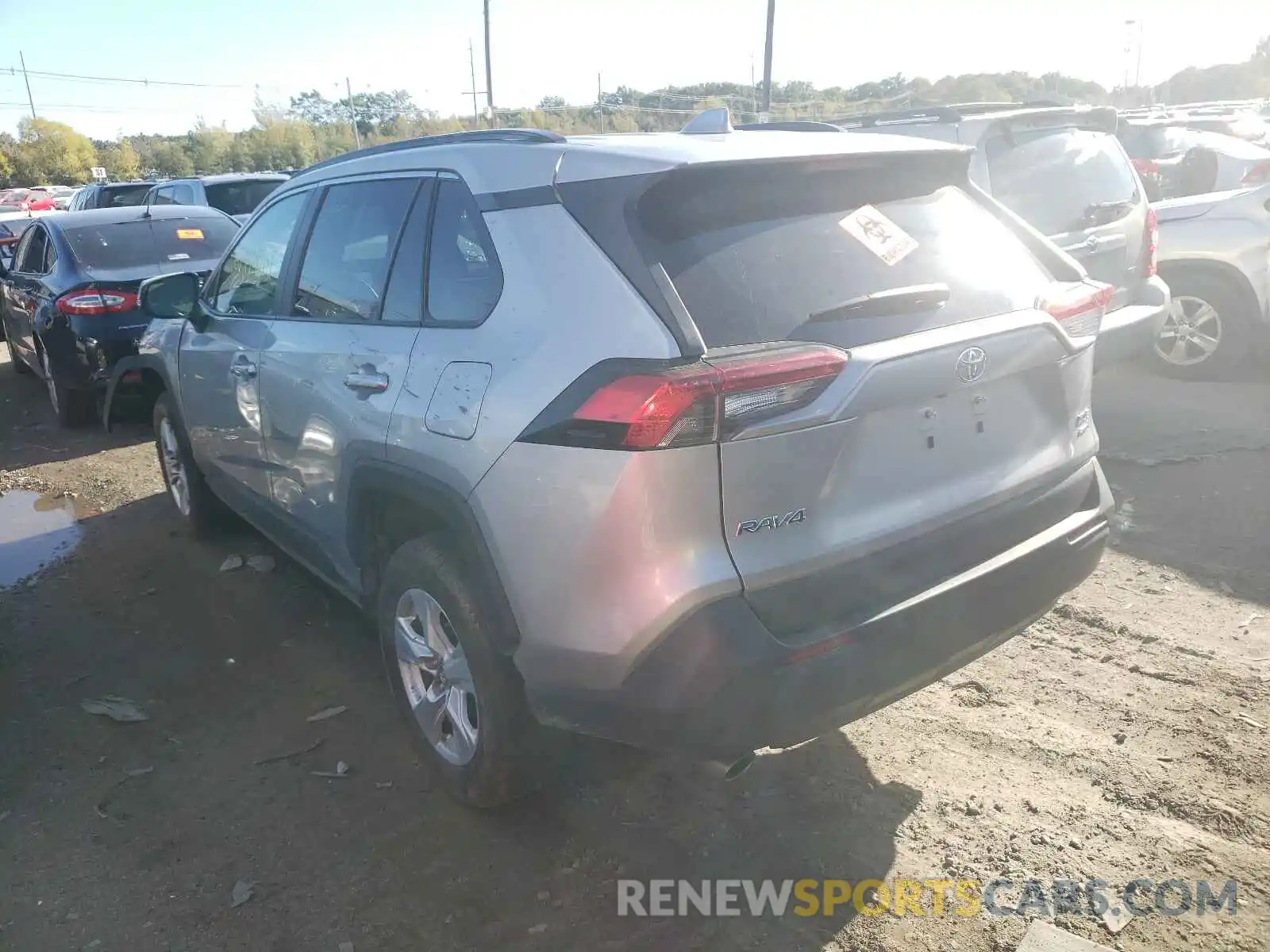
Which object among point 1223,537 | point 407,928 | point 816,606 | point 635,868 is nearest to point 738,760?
point 816,606

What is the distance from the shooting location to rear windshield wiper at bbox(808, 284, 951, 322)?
7.66 feet

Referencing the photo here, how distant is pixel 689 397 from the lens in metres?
2.07

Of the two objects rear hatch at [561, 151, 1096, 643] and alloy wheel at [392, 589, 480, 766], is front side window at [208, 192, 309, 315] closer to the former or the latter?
alloy wheel at [392, 589, 480, 766]

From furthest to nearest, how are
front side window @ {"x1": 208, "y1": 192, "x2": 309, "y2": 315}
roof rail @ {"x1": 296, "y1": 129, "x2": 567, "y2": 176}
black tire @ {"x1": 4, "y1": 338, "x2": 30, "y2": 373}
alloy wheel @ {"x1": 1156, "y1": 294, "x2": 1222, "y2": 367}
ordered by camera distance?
black tire @ {"x1": 4, "y1": 338, "x2": 30, "y2": 373}
alloy wheel @ {"x1": 1156, "y1": 294, "x2": 1222, "y2": 367}
front side window @ {"x1": 208, "y1": 192, "x2": 309, "y2": 315}
roof rail @ {"x1": 296, "y1": 129, "x2": 567, "y2": 176}

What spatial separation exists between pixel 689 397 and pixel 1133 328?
469cm

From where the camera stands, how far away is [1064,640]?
3.73 metres

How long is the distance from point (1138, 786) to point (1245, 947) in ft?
1.97

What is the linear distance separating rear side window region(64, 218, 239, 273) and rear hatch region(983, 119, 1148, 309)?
5566 mm

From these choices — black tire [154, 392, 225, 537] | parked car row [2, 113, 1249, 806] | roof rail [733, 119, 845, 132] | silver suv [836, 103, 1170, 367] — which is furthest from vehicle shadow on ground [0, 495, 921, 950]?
silver suv [836, 103, 1170, 367]

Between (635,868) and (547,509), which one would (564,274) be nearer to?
(547,509)

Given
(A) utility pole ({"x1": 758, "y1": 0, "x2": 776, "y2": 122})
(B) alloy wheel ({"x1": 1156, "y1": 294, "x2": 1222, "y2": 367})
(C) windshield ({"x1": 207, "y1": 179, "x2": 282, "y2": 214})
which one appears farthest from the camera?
(A) utility pole ({"x1": 758, "y1": 0, "x2": 776, "y2": 122})

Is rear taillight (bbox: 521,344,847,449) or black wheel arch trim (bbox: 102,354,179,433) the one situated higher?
rear taillight (bbox: 521,344,847,449)

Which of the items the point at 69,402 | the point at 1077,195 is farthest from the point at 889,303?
the point at 69,402

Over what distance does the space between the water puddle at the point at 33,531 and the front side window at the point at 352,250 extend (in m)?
2.74
